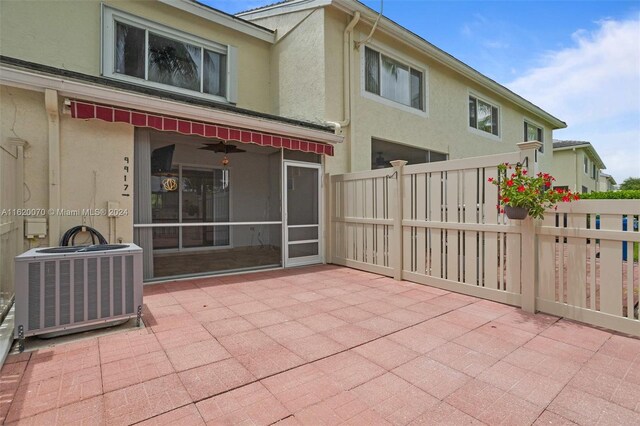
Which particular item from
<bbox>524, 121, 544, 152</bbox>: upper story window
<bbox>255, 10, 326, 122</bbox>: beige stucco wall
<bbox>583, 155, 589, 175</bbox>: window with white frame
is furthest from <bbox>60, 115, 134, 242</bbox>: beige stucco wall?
<bbox>583, 155, 589, 175</bbox>: window with white frame

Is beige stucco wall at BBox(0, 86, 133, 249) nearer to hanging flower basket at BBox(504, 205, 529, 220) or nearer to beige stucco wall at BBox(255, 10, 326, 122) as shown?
beige stucco wall at BBox(255, 10, 326, 122)

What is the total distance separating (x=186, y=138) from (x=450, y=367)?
9.84 metres

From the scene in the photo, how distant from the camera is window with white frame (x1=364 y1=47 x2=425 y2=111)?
35.9ft

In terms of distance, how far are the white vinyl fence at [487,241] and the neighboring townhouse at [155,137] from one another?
2007 mm

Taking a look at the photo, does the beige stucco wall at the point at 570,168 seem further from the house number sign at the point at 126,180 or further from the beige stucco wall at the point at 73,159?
the beige stucco wall at the point at 73,159

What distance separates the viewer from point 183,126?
675cm

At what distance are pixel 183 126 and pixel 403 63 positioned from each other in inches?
349

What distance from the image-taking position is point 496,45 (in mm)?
11156

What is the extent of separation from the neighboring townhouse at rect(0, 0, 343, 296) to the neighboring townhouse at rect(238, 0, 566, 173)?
97cm

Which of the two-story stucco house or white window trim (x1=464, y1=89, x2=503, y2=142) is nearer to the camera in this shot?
the two-story stucco house

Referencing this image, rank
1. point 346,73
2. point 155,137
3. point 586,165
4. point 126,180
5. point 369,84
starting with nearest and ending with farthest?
1. point 126,180
2. point 155,137
3. point 346,73
4. point 369,84
5. point 586,165

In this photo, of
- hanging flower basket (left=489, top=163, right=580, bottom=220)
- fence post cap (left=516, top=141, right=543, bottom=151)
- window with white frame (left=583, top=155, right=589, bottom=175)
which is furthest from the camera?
window with white frame (left=583, top=155, right=589, bottom=175)

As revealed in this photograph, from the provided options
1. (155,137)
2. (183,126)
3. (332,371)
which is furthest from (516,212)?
(155,137)

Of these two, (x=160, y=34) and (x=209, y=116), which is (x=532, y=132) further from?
(x=160, y=34)
